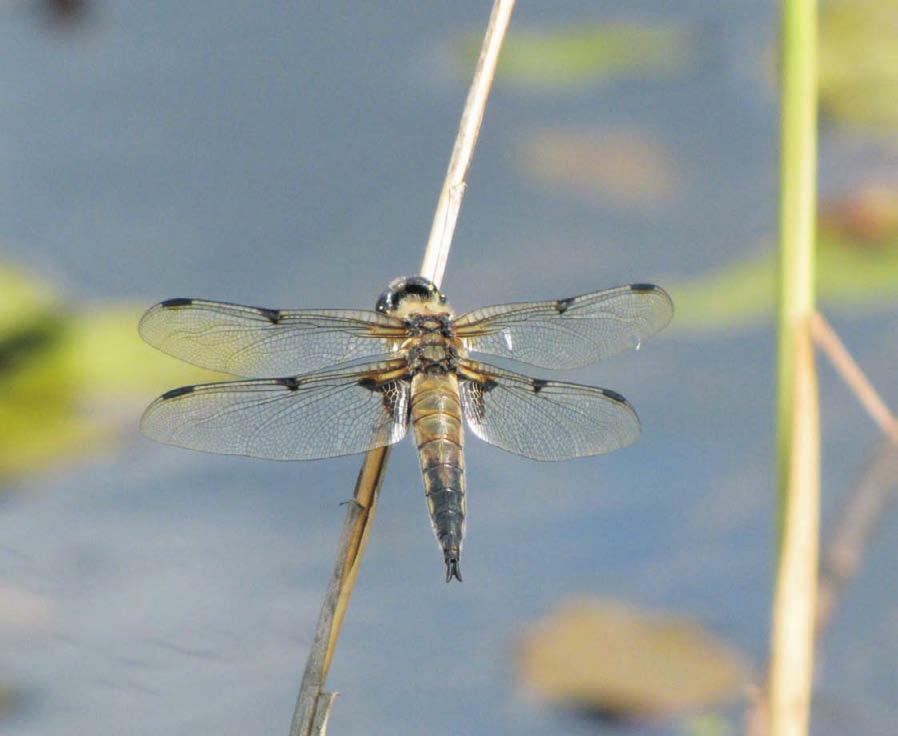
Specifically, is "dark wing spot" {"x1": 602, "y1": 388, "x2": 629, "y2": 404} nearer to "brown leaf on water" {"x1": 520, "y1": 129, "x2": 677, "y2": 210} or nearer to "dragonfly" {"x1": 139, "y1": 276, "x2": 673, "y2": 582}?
"dragonfly" {"x1": 139, "y1": 276, "x2": 673, "y2": 582}

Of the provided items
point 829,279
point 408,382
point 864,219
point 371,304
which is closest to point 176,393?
point 408,382

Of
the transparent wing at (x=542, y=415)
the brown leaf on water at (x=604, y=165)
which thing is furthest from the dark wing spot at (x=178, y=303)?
the brown leaf on water at (x=604, y=165)

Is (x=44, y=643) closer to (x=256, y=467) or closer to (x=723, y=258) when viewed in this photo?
(x=256, y=467)

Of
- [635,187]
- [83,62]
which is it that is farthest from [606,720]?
[83,62]

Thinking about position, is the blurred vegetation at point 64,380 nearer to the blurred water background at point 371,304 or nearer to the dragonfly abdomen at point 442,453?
the blurred water background at point 371,304

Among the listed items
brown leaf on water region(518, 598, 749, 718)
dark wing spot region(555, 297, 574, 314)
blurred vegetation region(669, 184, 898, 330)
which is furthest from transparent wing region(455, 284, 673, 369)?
blurred vegetation region(669, 184, 898, 330)

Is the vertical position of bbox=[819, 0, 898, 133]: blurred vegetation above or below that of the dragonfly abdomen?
above
